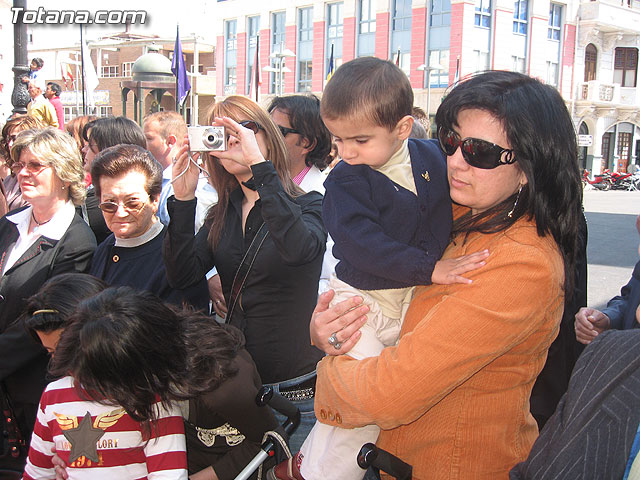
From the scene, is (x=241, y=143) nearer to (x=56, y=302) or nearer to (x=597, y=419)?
(x=56, y=302)

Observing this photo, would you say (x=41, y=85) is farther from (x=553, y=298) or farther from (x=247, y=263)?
(x=553, y=298)

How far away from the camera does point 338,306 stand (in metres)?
1.75

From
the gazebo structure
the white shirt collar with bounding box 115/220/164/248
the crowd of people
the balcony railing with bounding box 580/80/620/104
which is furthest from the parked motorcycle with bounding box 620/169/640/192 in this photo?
the white shirt collar with bounding box 115/220/164/248

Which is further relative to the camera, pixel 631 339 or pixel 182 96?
pixel 182 96

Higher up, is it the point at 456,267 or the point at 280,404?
the point at 456,267

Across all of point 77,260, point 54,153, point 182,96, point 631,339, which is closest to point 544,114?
point 631,339

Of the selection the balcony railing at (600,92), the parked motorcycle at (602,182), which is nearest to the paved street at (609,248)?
the parked motorcycle at (602,182)

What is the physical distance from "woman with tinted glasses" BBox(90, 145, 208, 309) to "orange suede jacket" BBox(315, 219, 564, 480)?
4.68ft

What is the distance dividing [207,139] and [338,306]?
41.2 inches

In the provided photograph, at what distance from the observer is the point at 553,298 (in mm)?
1435

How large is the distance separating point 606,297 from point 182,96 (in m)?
7.26

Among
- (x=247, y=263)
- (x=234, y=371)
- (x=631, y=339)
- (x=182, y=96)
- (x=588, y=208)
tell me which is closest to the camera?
(x=631, y=339)

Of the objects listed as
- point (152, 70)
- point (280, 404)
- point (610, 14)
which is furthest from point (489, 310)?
point (610, 14)

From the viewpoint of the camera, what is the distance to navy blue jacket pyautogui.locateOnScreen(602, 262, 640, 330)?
2.67 metres
